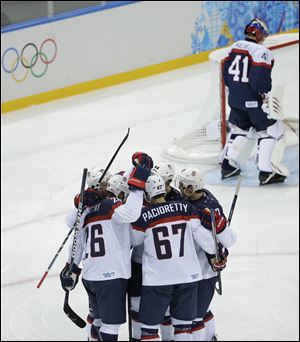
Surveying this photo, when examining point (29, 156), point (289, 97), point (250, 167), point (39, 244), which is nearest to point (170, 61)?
point (29, 156)

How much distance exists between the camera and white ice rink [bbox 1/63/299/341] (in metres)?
6.98

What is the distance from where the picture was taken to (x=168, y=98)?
41.5 ft

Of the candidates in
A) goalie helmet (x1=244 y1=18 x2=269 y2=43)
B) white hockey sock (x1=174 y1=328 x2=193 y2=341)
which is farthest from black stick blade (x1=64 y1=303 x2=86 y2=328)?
goalie helmet (x1=244 y1=18 x2=269 y2=43)

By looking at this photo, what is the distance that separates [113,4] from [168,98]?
4.77 feet

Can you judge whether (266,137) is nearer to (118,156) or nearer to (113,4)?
(118,156)

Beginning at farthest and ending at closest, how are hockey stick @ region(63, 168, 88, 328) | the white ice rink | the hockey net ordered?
the hockey net, the white ice rink, hockey stick @ region(63, 168, 88, 328)

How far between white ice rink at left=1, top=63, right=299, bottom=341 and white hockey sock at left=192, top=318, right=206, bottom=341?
107cm

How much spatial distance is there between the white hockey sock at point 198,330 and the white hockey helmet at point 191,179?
0.35 metres

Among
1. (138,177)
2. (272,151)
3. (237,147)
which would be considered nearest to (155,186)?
(138,177)

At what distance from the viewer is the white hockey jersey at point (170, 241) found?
9.23ft

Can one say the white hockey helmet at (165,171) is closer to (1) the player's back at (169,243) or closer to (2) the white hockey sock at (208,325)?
(1) the player's back at (169,243)

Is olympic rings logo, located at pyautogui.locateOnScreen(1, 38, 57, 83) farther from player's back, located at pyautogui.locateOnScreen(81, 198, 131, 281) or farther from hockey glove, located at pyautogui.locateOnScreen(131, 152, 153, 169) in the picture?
hockey glove, located at pyautogui.locateOnScreen(131, 152, 153, 169)

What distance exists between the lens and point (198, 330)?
282 cm

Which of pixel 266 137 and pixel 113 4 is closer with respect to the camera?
pixel 266 137
